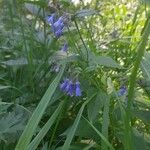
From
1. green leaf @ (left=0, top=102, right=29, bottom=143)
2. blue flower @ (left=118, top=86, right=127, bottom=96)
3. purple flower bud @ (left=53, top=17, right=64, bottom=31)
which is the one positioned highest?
purple flower bud @ (left=53, top=17, right=64, bottom=31)

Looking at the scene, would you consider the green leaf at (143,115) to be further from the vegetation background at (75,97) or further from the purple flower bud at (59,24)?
the purple flower bud at (59,24)

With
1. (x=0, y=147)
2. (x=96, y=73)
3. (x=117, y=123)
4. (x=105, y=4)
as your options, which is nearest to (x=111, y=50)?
(x=96, y=73)

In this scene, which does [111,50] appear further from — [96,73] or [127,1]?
[127,1]

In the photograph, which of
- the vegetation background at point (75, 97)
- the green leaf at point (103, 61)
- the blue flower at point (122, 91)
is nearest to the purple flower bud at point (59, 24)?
the vegetation background at point (75, 97)

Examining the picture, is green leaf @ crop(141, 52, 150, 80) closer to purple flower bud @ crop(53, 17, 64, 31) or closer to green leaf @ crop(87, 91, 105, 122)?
green leaf @ crop(87, 91, 105, 122)

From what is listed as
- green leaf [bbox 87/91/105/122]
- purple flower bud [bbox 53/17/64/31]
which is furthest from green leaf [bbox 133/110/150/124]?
purple flower bud [bbox 53/17/64/31]

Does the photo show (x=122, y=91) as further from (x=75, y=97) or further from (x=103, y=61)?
(x=75, y=97)

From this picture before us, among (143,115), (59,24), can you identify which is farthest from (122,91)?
(59,24)

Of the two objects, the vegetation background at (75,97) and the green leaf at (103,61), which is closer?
the vegetation background at (75,97)
